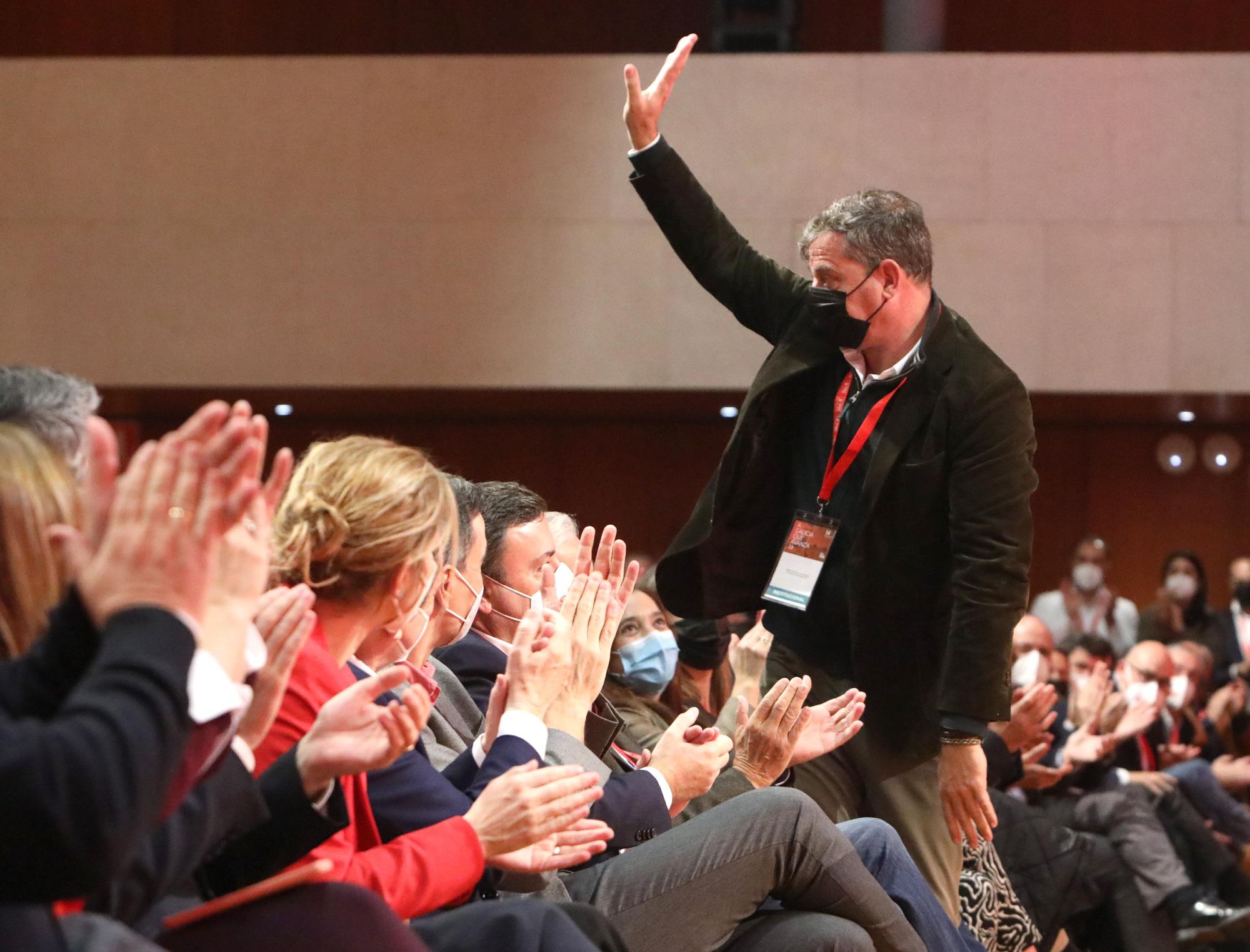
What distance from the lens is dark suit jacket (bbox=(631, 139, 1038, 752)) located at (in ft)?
9.07

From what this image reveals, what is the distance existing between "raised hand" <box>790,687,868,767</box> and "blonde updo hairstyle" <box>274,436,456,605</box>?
93 cm

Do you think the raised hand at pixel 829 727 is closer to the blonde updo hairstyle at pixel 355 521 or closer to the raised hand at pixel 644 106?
the blonde updo hairstyle at pixel 355 521

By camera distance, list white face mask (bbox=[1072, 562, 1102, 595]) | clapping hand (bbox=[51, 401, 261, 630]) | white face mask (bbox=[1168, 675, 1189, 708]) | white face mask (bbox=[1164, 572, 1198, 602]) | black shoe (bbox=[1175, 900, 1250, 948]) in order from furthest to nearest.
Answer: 1. white face mask (bbox=[1072, 562, 1102, 595])
2. white face mask (bbox=[1164, 572, 1198, 602])
3. white face mask (bbox=[1168, 675, 1189, 708])
4. black shoe (bbox=[1175, 900, 1250, 948])
5. clapping hand (bbox=[51, 401, 261, 630])

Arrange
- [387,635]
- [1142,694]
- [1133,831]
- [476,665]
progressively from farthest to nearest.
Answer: [1142,694] < [1133,831] < [476,665] < [387,635]

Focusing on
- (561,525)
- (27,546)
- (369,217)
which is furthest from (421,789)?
(369,217)

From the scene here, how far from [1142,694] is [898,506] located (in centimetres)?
Answer: 266

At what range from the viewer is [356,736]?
5.18 feet

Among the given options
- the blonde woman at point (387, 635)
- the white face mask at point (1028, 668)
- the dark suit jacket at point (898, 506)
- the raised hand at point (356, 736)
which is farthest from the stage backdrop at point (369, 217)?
the raised hand at point (356, 736)

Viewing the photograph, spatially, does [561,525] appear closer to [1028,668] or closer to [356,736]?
[356,736]

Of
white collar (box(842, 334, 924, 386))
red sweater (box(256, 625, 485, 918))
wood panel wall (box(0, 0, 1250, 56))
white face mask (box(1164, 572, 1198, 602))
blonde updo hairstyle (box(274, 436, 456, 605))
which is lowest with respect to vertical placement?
white face mask (box(1164, 572, 1198, 602))

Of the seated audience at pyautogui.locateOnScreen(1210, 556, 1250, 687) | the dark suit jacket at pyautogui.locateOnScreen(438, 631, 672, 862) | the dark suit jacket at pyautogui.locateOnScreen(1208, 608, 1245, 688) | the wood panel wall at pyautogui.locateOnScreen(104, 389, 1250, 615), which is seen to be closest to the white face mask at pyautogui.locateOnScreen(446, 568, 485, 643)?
the dark suit jacket at pyautogui.locateOnScreen(438, 631, 672, 862)

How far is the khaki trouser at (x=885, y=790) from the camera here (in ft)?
9.56

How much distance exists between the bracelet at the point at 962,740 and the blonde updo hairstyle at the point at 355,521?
121 cm

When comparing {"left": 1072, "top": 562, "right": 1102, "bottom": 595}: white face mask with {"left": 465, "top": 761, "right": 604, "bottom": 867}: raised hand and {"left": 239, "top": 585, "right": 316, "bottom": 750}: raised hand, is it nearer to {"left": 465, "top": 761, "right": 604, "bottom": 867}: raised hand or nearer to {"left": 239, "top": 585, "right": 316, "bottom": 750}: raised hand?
{"left": 465, "top": 761, "right": 604, "bottom": 867}: raised hand
